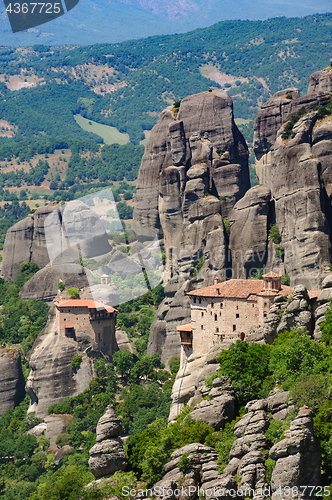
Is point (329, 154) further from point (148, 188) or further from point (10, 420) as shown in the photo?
point (10, 420)

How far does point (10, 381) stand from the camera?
320ft

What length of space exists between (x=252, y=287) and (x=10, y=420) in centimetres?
4721

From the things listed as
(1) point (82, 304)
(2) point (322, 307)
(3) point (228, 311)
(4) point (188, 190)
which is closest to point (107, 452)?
(3) point (228, 311)

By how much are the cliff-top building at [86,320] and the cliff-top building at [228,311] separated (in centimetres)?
3345

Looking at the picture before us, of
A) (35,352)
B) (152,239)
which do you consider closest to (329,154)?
(152,239)

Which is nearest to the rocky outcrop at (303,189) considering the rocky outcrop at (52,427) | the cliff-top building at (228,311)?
the cliff-top building at (228,311)

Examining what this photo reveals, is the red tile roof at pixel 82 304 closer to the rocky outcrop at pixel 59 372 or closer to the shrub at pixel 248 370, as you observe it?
the rocky outcrop at pixel 59 372

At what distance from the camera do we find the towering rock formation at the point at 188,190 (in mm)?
100938

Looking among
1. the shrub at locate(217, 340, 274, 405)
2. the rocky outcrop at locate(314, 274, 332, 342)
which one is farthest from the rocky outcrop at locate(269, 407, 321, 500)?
the rocky outcrop at locate(314, 274, 332, 342)

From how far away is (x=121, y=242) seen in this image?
12975 cm

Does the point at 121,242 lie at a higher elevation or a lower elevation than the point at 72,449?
higher

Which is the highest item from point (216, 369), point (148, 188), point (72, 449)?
point (148, 188)

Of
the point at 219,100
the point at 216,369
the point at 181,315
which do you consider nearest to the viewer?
the point at 216,369

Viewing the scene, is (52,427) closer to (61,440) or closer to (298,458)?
(61,440)
